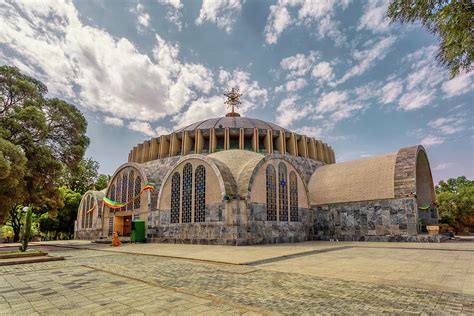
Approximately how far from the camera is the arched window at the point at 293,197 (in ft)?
68.5

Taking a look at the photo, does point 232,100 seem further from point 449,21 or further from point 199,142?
point 449,21

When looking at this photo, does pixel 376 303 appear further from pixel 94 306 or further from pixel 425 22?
pixel 425 22

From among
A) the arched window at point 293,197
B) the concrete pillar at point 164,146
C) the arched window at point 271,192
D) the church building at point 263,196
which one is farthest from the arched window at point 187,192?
the concrete pillar at point 164,146

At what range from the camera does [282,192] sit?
2042 centimetres

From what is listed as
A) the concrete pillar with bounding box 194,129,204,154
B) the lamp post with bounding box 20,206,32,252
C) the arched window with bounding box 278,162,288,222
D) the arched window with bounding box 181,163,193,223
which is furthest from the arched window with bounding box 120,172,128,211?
the arched window with bounding box 278,162,288,222

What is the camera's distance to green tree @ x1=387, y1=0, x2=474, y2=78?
5762 millimetres

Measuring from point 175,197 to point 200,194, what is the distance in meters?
2.54

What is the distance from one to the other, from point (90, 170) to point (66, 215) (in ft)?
45.1

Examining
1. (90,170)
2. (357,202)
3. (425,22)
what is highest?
(90,170)

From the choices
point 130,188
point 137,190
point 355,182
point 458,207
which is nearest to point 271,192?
point 355,182

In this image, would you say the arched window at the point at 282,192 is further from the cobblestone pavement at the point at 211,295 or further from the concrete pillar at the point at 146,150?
the concrete pillar at the point at 146,150

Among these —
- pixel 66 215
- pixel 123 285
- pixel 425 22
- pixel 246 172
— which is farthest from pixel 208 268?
pixel 66 215

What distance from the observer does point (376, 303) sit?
497 centimetres

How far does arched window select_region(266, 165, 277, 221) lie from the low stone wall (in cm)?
522
